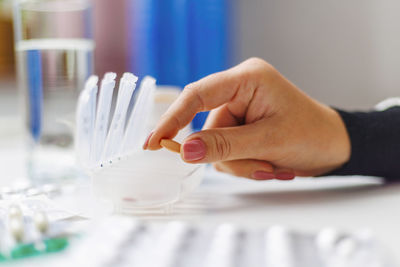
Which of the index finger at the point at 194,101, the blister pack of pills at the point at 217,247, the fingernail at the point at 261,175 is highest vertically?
the index finger at the point at 194,101

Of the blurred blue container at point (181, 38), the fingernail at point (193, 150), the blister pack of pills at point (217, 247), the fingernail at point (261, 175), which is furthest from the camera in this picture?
the blurred blue container at point (181, 38)

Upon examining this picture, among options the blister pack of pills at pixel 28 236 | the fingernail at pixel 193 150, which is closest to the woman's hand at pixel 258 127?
the fingernail at pixel 193 150

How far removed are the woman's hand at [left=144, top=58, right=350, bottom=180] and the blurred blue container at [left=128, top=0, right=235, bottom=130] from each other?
55 cm

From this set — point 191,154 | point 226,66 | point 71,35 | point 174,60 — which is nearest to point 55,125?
point 71,35

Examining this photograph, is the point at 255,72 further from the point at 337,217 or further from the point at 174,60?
the point at 174,60

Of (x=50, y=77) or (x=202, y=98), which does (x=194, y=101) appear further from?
(x=50, y=77)

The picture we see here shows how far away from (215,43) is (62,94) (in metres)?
0.58

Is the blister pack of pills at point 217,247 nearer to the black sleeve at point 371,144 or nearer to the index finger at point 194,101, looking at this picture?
the index finger at point 194,101

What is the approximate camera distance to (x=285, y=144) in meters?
0.55

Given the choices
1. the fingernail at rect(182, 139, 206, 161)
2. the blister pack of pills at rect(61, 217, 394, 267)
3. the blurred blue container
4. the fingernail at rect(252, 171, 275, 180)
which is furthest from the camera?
the blurred blue container

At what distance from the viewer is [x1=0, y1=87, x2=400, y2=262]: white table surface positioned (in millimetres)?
460

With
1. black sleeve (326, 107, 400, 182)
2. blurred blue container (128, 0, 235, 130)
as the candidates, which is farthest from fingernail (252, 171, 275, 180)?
blurred blue container (128, 0, 235, 130)

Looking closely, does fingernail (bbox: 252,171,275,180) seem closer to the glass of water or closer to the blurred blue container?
the glass of water

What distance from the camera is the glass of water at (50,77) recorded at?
0.65m
